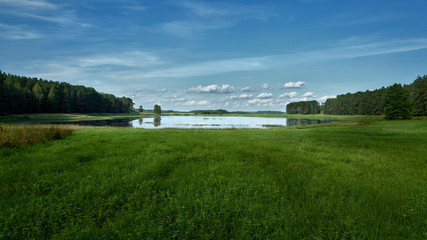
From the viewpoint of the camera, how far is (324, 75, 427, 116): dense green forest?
250 feet

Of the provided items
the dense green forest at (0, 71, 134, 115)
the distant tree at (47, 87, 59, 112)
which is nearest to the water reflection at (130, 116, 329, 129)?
the distant tree at (47, 87, 59, 112)

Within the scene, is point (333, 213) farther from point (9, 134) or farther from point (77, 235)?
point (9, 134)

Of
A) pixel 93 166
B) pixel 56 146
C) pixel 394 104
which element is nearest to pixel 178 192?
pixel 93 166

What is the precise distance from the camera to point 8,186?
6.62 metres

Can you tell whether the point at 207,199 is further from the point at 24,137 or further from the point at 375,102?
the point at 375,102

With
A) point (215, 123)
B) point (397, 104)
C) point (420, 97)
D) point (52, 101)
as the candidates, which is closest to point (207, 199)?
point (215, 123)

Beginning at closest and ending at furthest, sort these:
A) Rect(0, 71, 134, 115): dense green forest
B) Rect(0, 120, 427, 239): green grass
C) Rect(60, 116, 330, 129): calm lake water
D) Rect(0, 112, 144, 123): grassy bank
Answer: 1. Rect(0, 120, 427, 239): green grass
2. Rect(60, 116, 330, 129): calm lake water
3. Rect(0, 112, 144, 123): grassy bank
4. Rect(0, 71, 134, 115): dense green forest

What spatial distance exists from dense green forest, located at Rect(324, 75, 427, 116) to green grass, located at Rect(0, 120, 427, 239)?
254ft

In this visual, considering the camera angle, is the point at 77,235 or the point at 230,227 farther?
the point at 230,227

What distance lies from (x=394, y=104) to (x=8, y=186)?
281 ft

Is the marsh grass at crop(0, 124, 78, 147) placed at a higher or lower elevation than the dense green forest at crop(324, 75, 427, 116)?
lower

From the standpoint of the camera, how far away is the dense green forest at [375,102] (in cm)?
7624

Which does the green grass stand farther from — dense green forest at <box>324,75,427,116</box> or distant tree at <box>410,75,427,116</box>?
distant tree at <box>410,75,427,116</box>

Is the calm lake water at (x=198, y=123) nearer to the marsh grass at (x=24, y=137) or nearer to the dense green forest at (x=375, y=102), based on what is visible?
the dense green forest at (x=375, y=102)
